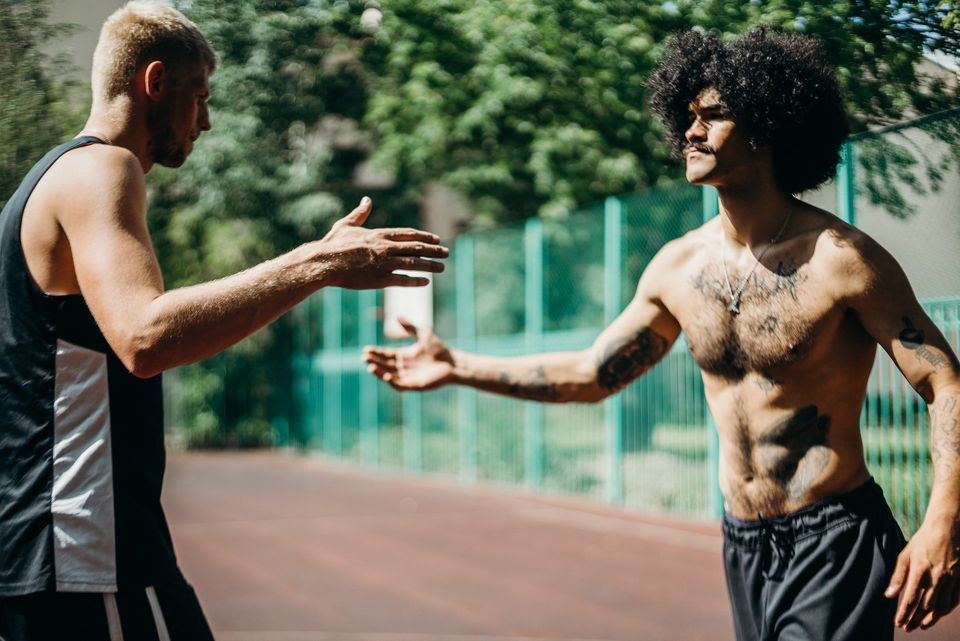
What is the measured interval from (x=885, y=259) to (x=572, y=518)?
9.38 m

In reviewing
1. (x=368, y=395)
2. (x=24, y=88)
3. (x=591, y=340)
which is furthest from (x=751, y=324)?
(x=368, y=395)

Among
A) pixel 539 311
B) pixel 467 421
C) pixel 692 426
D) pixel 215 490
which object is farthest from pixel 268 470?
pixel 692 426

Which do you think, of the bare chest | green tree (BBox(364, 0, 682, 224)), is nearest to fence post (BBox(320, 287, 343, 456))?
green tree (BBox(364, 0, 682, 224))

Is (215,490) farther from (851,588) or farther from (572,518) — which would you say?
(851,588)

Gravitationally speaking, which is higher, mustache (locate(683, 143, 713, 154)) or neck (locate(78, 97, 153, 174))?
neck (locate(78, 97, 153, 174))

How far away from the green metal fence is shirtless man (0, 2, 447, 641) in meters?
1.53

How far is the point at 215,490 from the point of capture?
1562 cm

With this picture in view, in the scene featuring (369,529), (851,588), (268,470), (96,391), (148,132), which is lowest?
(268,470)

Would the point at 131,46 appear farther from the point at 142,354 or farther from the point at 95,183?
the point at 142,354

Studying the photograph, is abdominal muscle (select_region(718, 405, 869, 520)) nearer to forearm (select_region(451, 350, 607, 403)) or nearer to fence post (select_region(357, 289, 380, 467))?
forearm (select_region(451, 350, 607, 403))

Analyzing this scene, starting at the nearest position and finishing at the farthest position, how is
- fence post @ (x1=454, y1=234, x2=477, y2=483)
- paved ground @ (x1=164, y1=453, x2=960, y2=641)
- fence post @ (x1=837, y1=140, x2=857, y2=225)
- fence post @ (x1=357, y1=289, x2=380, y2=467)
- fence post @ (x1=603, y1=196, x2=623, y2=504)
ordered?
fence post @ (x1=837, y1=140, x2=857, y2=225), paved ground @ (x1=164, y1=453, x2=960, y2=641), fence post @ (x1=603, y1=196, x2=623, y2=504), fence post @ (x1=454, y1=234, x2=477, y2=483), fence post @ (x1=357, y1=289, x2=380, y2=467)

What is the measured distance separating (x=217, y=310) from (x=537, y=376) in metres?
1.47

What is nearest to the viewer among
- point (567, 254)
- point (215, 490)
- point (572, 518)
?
point (572, 518)

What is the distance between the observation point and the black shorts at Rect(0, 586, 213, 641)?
2383 millimetres
